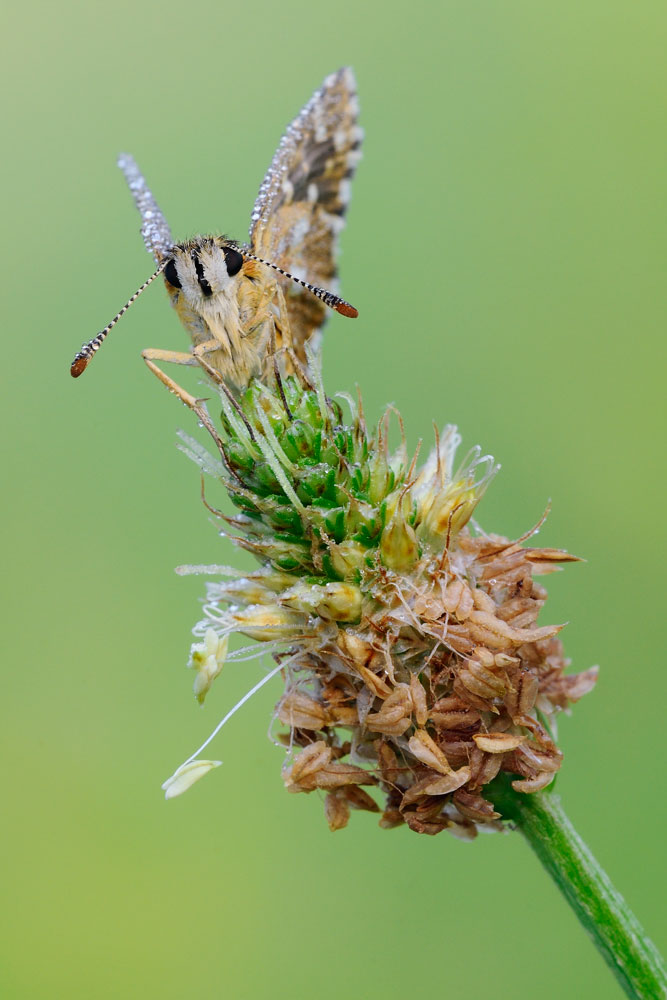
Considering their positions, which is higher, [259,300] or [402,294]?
[402,294]

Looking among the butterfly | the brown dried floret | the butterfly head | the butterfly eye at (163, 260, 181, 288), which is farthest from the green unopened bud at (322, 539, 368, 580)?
the butterfly eye at (163, 260, 181, 288)

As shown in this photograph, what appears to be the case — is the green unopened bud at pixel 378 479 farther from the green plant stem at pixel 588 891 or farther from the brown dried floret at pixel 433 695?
the green plant stem at pixel 588 891

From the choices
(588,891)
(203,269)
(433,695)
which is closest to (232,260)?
(203,269)

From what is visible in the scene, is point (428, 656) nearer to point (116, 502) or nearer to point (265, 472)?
point (265, 472)

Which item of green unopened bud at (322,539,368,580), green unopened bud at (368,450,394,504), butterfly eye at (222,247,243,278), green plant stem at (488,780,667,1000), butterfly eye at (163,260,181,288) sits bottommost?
green plant stem at (488,780,667,1000)

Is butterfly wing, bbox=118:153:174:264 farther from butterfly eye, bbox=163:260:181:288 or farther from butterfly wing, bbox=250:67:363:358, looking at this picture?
butterfly wing, bbox=250:67:363:358

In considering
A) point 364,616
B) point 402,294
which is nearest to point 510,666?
point 364,616
